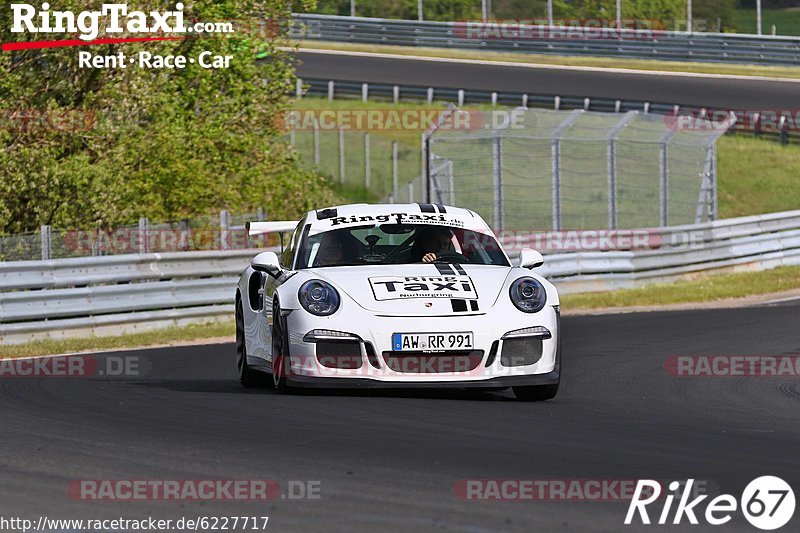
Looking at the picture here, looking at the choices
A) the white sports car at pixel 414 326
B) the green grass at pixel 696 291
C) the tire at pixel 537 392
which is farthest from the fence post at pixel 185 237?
the tire at pixel 537 392

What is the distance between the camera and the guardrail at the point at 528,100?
3734 cm

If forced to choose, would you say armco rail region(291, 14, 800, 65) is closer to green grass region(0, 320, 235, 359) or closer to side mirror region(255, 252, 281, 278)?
green grass region(0, 320, 235, 359)

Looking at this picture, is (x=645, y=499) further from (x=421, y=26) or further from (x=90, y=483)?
(x=421, y=26)

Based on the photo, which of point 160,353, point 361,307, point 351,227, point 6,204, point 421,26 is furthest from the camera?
point 421,26

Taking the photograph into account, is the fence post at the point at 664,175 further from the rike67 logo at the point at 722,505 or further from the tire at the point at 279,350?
the rike67 logo at the point at 722,505

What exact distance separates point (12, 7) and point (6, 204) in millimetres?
2883

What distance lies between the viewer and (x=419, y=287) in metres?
9.23

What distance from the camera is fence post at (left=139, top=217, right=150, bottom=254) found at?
19109mm

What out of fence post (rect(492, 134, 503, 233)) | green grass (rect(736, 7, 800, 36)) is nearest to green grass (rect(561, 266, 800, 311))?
fence post (rect(492, 134, 503, 233))

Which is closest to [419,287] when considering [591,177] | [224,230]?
[224,230]

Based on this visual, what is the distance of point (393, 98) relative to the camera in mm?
41844

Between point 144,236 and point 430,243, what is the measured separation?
9598 mm

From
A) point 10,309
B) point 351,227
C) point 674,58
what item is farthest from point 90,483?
point 674,58

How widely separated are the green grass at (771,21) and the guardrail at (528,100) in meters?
13.5
